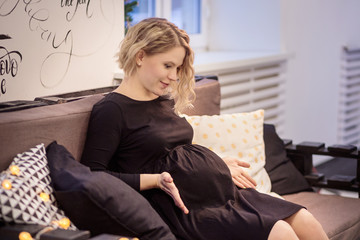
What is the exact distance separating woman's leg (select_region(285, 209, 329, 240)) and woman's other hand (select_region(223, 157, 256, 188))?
204 millimetres

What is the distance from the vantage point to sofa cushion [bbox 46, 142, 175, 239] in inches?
59.6

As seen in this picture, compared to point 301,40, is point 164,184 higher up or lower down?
lower down

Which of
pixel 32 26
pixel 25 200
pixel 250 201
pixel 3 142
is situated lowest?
pixel 250 201

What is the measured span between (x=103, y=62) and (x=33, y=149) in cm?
87

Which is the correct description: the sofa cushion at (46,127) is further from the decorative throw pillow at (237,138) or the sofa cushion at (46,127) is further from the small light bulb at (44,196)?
the decorative throw pillow at (237,138)

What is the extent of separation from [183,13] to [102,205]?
8.42 feet

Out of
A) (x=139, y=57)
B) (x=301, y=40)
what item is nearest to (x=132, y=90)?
(x=139, y=57)

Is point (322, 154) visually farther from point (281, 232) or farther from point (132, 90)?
point (132, 90)

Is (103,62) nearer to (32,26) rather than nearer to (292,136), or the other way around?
(32,26)

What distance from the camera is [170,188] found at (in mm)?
1798

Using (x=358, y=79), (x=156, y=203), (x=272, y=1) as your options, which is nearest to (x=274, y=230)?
(x=156, y=203)

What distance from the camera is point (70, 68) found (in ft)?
7.61

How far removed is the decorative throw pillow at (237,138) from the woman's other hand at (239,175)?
0.20m

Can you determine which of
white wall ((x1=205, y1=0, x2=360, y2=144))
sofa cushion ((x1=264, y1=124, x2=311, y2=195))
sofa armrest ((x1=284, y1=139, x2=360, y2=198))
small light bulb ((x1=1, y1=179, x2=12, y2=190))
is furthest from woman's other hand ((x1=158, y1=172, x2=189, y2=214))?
white wall ((x1=205, y1=0, x2=360, y2=144))
